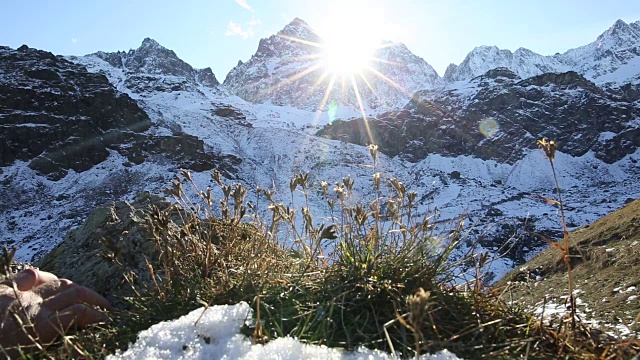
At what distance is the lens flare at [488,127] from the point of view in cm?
11294

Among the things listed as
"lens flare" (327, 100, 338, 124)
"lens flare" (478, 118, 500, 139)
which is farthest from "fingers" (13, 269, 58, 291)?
"lens flare" (327, 100, 338, 124)

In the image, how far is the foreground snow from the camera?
1.35 meters

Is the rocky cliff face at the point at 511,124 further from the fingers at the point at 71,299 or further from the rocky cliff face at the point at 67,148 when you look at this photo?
the fingers at the point at 71,299

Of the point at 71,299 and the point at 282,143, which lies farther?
the point at 282,143

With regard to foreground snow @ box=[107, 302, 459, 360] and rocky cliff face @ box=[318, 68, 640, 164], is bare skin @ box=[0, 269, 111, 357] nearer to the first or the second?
foreground snow @ box=[107, 302, 459, 360]

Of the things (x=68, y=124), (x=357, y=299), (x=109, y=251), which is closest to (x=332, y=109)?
(x=68, y=124)

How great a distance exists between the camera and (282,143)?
315ft

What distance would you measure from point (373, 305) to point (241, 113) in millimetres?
118978

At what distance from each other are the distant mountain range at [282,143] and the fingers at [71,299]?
39659 millimetres

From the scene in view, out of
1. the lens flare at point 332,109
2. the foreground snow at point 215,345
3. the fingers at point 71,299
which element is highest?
the lens flare at point 332,109

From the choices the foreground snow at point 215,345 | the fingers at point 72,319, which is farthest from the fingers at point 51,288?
the foreground snow at point 215,345

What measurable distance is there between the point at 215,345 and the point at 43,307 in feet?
3.09

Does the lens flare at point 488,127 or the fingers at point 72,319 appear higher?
the lens flare at point 488,127

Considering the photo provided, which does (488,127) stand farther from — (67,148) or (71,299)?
(71,299)
